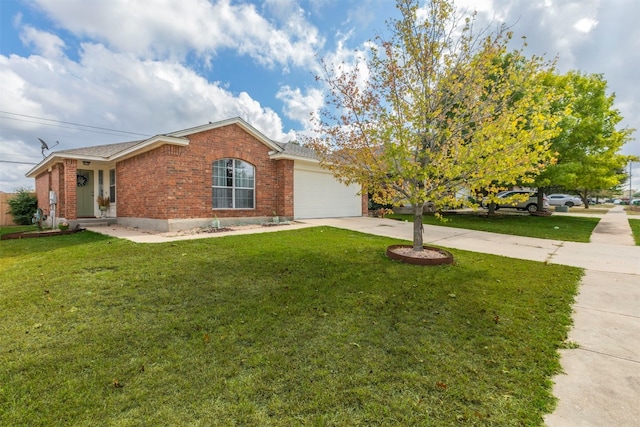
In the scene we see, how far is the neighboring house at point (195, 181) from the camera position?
34.2ft

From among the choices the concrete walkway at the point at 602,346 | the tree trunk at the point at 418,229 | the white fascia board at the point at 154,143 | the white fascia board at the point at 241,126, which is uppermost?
the white fascia board at the point at 241,126

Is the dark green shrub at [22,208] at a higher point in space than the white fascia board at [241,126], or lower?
lower

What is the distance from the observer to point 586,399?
86.5 inches

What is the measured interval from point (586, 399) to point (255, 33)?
13496mm

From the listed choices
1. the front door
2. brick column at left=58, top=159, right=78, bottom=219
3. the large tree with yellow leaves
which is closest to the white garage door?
the large tree with yellow leaves

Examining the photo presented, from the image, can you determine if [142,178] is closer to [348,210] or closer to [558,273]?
[348,210]

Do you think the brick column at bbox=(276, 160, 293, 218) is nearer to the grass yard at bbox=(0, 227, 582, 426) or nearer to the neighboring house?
the neighboring house

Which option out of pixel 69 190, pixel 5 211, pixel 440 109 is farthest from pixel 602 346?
pixel 5 211

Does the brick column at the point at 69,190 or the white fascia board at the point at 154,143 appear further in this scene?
the brick column at the point at 69,190

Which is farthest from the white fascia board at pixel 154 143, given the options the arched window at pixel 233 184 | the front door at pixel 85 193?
the front door at pixel 85 193

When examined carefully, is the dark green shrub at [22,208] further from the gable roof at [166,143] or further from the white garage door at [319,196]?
the white garage door at [319,196]

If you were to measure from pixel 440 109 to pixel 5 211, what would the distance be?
903 inches

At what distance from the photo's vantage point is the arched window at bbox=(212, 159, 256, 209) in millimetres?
11547

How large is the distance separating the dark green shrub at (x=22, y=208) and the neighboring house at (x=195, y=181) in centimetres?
207
